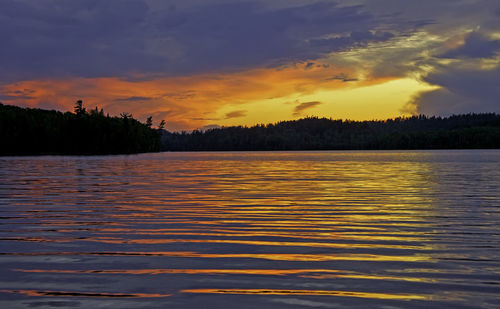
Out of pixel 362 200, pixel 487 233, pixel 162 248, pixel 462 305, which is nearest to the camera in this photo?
pixel 462 305

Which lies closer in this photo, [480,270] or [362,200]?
[480,270]

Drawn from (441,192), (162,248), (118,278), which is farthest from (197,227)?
(441,192)

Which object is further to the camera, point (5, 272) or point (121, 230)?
point (121, 230)

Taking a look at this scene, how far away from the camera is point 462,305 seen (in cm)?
824

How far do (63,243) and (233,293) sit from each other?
23.2ft

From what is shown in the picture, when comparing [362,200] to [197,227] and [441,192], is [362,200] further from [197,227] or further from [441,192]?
[197,227]

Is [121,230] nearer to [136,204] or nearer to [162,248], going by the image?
[162,248]

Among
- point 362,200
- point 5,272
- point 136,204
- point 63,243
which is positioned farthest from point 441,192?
point 5,272

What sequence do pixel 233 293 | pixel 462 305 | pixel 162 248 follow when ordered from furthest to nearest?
pixel 162 248, pixel 233 293, pixel 462 305

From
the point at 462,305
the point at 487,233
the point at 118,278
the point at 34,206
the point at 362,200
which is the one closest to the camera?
the point at 462,305

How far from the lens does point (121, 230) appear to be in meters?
16.5

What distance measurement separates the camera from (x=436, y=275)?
1032 centimetres

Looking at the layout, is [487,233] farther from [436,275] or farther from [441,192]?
[441,192]

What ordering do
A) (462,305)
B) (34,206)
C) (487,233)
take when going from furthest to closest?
(34,206), (487,233), (462,305)
